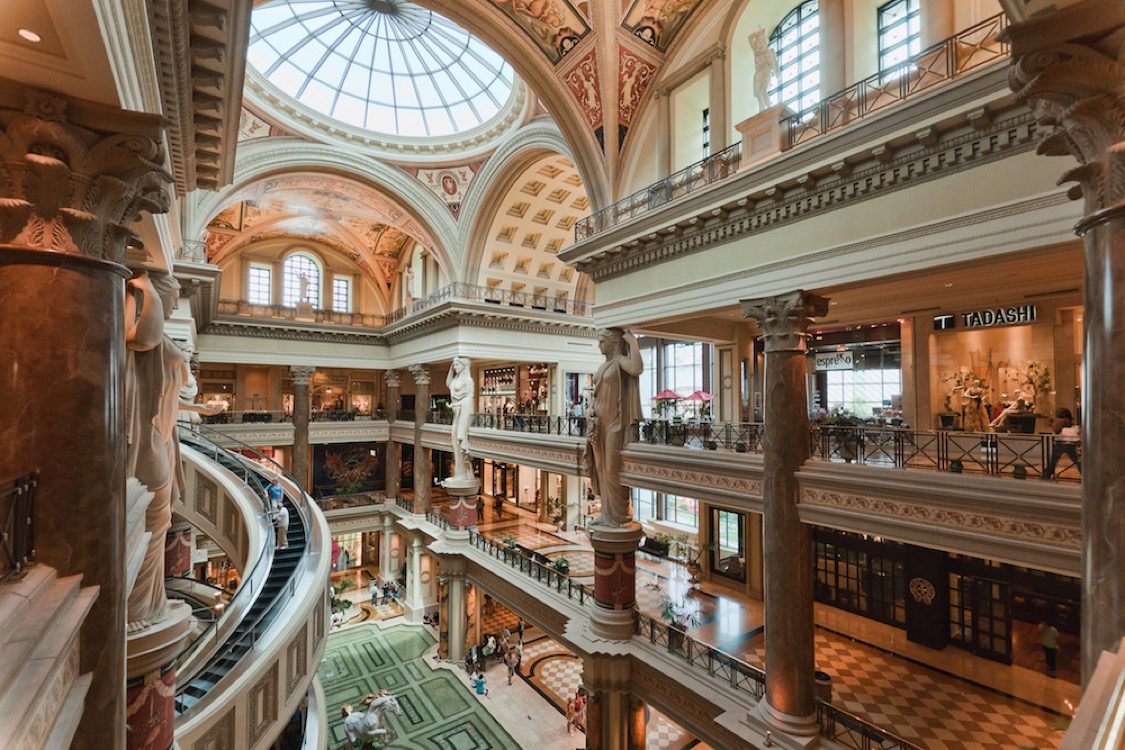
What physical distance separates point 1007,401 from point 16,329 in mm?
12666

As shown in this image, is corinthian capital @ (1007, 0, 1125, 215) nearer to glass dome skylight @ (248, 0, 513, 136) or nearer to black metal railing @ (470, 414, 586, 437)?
Result: black metal railing @ (470, 414, 586, 437)

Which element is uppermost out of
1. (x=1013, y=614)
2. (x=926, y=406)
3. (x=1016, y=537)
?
(x=926, y=406)

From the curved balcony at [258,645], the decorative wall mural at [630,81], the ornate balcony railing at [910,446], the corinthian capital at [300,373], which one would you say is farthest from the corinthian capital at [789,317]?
the corinthian capital at [300,373]

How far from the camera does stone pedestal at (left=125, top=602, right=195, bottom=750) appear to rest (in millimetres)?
3766

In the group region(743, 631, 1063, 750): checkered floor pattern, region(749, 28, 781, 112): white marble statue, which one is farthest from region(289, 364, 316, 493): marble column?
region(749, 28, 781, 112): white marble statue

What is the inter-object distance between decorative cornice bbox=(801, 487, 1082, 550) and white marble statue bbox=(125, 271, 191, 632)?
7.38 m

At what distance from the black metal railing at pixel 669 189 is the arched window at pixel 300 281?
50.9ft

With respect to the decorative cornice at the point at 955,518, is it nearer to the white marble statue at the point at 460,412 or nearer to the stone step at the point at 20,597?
the stone step at the point at 20,597

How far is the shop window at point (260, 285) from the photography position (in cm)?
2139

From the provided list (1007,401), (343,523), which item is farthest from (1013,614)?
(343,523)

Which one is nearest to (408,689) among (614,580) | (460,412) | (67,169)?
(614,580)

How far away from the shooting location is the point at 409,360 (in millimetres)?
20422

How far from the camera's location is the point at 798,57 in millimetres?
8836

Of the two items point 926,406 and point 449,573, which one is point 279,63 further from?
point 926,406
